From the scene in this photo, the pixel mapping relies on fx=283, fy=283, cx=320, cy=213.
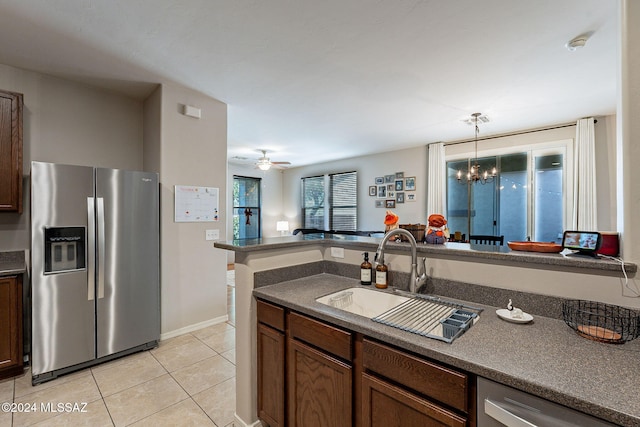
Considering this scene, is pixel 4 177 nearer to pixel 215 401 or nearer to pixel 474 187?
pixel 215 401

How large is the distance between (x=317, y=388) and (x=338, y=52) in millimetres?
2483

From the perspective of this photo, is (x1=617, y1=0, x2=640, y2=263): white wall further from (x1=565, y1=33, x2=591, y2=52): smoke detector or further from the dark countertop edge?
(x1=565, y1=33, x2=591, y2=52): smoke detector

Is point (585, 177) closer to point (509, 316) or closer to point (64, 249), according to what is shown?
point (509, 316)

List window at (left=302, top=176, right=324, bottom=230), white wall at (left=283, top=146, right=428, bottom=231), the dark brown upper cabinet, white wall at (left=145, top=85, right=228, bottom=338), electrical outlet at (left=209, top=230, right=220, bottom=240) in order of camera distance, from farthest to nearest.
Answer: window at (left=302, top=176, right=324, bottom=230), white wall at (left=283, top=146, right=428, bottom=231), electrical outlet at (left=209, top=230, right=220, bottom=240), white wall at (left=145, top=85, right=228, bottom=338), the dark brown upper cabinet

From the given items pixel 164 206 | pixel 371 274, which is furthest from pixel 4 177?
pixel 371 274

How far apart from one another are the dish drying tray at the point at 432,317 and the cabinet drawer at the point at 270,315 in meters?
0.55

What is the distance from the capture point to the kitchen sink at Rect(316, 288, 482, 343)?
117 centimetres

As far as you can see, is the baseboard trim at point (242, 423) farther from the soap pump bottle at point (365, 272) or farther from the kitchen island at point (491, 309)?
→ the soap pump bottle at point (365, 272)

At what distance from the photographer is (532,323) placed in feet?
3.96

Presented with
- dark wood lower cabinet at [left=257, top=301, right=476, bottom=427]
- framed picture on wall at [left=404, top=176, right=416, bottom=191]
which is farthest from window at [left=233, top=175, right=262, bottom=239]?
dark wood lower cabinet at [left=257, top=301, right=476, bottom=427]

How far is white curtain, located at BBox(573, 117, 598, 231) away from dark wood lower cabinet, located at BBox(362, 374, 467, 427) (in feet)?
15.5

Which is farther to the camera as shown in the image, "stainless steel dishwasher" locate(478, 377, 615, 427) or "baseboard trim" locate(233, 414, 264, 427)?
"baseboard trim" locate(233, 414, 264, 427)

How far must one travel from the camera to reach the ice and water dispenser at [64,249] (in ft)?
7.29

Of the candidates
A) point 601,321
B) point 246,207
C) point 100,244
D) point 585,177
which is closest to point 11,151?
point 100,244
